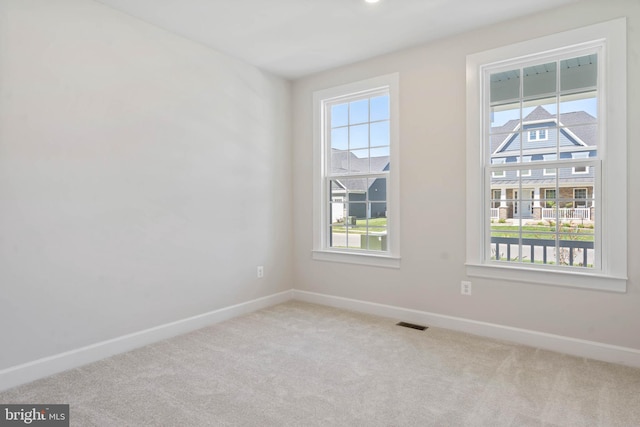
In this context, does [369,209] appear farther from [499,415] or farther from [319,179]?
[499,415]

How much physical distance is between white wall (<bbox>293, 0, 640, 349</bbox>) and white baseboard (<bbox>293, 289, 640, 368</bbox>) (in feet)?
0.15

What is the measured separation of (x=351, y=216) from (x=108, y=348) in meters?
2.55

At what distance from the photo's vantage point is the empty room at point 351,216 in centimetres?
231

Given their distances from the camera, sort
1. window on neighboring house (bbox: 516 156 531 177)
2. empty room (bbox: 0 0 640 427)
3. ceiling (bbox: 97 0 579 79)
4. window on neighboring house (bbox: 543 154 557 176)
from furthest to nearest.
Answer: window on neighboring house (bbox: 516 156 531 177) < window on neighboring house (bbox: 543 154 557 176) < ceiling (bbox: 97 0 579 79) < empty room (bbox: 0 0 640 427)

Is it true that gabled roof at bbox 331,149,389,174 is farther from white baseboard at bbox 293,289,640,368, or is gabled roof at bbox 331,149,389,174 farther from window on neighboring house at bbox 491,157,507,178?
white baseboard at bbox 293,289,640,368

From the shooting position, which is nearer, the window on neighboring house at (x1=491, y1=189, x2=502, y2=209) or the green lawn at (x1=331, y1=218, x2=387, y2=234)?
the window on neighboring house at (x1=491, y1=189, x2=502, y2=209)

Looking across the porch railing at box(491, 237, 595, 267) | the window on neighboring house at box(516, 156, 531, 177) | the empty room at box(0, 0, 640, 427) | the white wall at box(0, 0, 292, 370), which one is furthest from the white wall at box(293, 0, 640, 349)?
the white wall at box(0, 0, 292, 370)

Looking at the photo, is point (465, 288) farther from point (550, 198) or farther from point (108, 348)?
point (108, 348)

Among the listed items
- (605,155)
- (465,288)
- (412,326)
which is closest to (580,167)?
(605,155)

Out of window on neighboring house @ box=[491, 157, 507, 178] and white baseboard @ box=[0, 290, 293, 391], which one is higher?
window on neighboring house @ box=[491, 157, 507, 178]

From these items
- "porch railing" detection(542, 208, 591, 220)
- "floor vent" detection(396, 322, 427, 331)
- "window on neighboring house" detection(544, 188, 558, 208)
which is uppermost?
"window on neighboring house" detection(544, 188, 558, 208)

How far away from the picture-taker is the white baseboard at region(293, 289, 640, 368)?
8.77 feet

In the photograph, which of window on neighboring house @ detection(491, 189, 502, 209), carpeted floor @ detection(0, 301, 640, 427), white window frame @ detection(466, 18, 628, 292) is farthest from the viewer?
window on neighboring house @ detection(491, 189, 502, 209)

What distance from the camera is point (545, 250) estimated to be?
9.92ft
